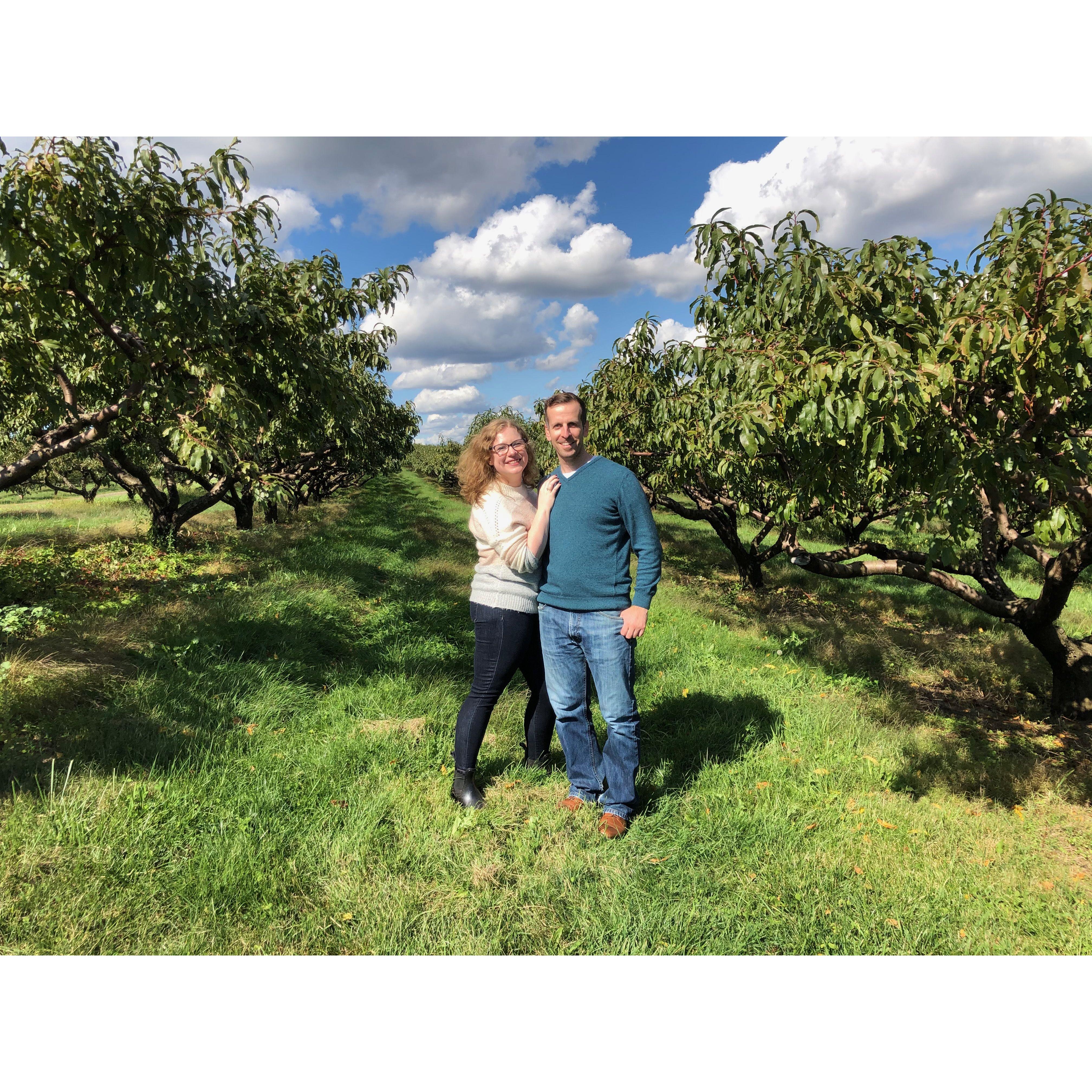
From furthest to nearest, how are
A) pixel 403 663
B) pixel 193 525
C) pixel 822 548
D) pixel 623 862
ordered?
pixel 822 548
pixel 193 525
pixel 403 663
pixel 623 862

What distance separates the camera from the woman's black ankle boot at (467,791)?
10.3ft

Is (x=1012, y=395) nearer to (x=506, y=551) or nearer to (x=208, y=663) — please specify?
(x=506, y=551)

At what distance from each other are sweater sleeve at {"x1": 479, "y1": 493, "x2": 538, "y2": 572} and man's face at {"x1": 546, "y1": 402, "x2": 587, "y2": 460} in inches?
16.5

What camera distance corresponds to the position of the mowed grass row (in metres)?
2.40

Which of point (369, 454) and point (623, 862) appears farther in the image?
point (369, 454)

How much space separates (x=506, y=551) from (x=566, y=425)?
72cm

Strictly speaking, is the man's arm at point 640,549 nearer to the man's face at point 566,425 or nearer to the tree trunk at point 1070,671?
the man's face at point 566,425

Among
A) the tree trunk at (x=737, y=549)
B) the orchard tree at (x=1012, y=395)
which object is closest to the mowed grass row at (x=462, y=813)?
the orchard tree at (x=1012, y=395)

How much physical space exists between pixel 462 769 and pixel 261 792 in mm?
1122

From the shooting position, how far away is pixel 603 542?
2898 millimetres

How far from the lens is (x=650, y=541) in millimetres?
2848

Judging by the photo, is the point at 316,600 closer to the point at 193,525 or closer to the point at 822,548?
the point at 193,525

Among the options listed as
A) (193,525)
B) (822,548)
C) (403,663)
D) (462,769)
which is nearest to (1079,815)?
(462,769)

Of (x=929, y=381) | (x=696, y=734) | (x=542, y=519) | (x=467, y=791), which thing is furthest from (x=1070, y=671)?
(x=467, y=791)
